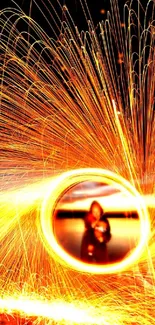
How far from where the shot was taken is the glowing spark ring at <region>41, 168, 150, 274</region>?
15.1ft

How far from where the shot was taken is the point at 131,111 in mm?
5129

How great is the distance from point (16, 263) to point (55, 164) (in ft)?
3.16

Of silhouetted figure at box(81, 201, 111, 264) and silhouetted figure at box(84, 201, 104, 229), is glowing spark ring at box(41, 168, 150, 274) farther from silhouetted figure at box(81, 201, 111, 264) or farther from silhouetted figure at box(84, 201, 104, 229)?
silhouetted figure at box(84, 201, 104, 229)

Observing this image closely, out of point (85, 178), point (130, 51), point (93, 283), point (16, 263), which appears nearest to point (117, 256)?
point (93, 283)

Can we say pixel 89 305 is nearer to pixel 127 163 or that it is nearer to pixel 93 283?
pixel 93 283

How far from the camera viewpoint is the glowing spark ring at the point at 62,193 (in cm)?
461

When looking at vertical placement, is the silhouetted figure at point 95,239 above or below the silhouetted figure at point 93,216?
below

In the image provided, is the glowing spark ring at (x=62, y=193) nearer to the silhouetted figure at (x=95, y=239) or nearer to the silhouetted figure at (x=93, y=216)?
the silhouetted figure at (x=95, y=239)

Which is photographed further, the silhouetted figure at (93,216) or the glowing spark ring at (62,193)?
the glowing spark ring at (62,193)

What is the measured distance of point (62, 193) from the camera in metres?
5.18

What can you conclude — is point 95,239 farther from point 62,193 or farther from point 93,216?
point 62,193

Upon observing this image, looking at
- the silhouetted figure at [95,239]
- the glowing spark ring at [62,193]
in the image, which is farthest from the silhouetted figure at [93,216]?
the glowing spark ring at [62,193]

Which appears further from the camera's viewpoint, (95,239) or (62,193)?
(62,193)

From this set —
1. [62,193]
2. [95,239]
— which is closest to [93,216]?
[95,239]
